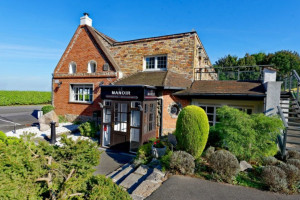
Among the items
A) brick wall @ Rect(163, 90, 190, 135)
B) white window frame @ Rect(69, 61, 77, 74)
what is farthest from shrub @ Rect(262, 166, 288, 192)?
white window frame @ Rect(69, 61, 77, 74)

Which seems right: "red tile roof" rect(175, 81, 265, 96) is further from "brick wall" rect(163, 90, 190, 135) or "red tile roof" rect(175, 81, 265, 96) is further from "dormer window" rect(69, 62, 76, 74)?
"dormer window" rect(69, 62, 76, 74)

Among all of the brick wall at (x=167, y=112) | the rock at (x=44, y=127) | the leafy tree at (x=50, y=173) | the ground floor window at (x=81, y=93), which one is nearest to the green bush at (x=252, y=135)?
the brick wall at (x=167, y=112)

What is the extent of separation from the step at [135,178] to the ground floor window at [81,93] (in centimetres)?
959

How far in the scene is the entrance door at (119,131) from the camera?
8.61m

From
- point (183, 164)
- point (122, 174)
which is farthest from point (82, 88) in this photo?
point (183, 164)

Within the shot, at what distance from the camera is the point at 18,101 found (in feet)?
95.7

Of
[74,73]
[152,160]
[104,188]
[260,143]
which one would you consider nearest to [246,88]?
[260,143]

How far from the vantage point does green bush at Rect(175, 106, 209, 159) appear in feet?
20.7

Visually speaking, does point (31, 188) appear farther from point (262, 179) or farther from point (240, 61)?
point (240, 61)

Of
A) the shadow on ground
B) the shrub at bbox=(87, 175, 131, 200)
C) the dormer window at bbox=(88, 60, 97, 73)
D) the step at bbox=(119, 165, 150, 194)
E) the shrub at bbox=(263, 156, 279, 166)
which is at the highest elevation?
the dormer window at bbox=(88, 60, 97, 73)

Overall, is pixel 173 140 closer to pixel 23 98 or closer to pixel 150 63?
pixel 150 63

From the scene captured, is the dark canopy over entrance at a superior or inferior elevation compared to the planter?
→ superior

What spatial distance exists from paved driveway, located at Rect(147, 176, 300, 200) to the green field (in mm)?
32734

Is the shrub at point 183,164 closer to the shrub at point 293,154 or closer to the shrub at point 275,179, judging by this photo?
the shrub at point 275,179
